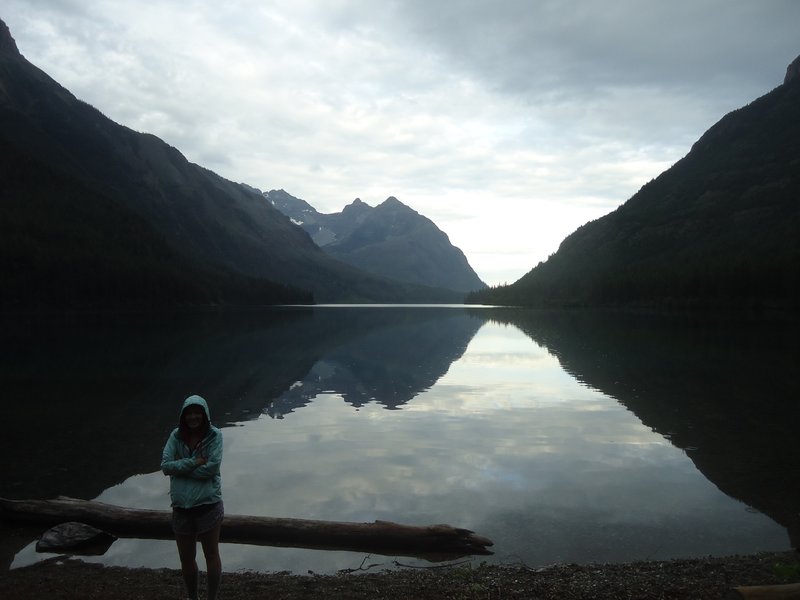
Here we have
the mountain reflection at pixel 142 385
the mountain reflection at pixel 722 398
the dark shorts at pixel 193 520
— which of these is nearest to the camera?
the dark shorts at pixel 193 520

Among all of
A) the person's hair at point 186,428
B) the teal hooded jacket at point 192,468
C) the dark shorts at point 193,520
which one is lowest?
the dark shorts at point 193,520

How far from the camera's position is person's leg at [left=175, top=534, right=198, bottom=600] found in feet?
34.2

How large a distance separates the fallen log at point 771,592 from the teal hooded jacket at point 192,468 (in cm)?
860

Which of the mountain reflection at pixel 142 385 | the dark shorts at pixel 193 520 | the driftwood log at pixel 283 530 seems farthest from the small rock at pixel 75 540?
the dark shorts at pixel 193 520

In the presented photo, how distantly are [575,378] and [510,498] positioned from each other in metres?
30.8

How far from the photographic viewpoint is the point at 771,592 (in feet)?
30.0

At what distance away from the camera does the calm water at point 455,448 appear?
16.4 metres

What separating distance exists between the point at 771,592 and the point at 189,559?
9.35 meters

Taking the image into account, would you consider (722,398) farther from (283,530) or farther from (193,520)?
(193,520)

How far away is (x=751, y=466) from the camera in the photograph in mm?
22062

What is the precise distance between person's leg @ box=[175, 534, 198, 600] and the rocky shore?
117 centimetres

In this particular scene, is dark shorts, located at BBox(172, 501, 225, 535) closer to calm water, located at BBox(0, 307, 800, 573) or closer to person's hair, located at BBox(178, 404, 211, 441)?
person's hair, located at BBox(178, 404, 211, 441)

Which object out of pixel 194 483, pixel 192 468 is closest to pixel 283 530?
pixel 194 483

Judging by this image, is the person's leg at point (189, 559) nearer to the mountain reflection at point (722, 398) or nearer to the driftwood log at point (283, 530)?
the driftwood log at point (283, 530)
